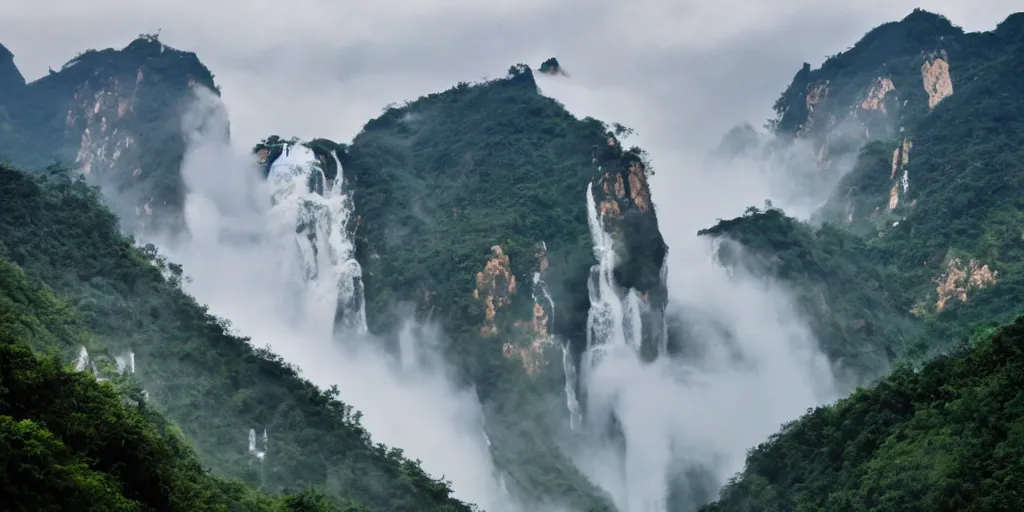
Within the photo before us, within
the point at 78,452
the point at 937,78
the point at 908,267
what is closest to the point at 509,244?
the point at 908,267

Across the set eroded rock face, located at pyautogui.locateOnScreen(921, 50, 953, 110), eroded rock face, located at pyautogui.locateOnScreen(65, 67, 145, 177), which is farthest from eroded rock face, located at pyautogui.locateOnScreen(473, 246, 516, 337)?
eroded rock face, located at pyautogui.locateOnScreen(921, 50, 953, 110)

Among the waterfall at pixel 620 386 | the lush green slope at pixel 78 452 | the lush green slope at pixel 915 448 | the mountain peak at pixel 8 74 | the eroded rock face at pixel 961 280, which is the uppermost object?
the mountain peak at pixel 8 74

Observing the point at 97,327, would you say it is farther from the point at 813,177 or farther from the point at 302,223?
the point at 813,177

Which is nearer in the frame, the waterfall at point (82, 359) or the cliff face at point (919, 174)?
the waterfall at point (82, 359)

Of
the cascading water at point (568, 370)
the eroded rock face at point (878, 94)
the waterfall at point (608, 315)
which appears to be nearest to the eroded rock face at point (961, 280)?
the waterfall at point (608, 315)

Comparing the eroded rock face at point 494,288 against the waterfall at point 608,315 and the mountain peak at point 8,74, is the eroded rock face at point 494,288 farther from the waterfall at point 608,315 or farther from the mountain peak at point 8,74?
the mountain peak at point 8,74

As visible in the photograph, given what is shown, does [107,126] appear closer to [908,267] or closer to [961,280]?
[908,267]
